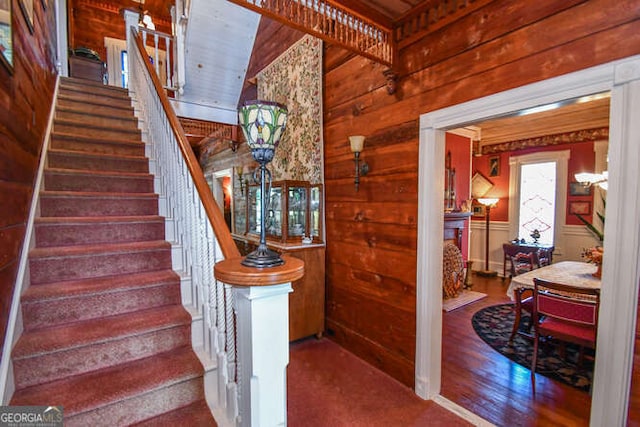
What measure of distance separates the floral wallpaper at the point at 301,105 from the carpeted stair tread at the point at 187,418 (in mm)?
2151

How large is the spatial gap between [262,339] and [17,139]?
1.70m

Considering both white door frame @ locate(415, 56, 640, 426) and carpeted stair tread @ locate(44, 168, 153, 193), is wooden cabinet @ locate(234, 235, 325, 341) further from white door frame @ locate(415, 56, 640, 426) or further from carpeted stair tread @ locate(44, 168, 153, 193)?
white door frame @ locate(415, 56, 640, 426)

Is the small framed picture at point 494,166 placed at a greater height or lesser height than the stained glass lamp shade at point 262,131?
greater

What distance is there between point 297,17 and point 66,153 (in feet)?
7.00

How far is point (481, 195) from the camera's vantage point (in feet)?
19.6

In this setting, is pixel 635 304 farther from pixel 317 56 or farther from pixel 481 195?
pixel 481 195

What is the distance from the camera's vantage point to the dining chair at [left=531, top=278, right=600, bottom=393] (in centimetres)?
207

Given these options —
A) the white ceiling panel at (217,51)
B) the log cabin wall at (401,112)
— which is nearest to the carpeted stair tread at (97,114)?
the white ceiling panel at (217,51)

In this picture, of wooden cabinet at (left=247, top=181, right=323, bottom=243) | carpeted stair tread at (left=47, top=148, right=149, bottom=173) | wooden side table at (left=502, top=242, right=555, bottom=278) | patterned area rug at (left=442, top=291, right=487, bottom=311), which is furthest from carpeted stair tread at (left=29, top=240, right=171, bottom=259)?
wooden side table at (left=502, top=242, right=555, bottom=278)

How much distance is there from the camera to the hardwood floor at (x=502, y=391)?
1.96 m

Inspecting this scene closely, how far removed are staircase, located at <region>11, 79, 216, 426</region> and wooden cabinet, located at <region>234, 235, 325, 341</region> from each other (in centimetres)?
123

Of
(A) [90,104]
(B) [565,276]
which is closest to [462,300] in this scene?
(B) [565,276]

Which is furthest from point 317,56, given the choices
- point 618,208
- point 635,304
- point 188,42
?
point 635,304

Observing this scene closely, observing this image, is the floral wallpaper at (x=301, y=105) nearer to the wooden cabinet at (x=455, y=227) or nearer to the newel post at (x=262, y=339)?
the newel post at (x=262, y=339)
